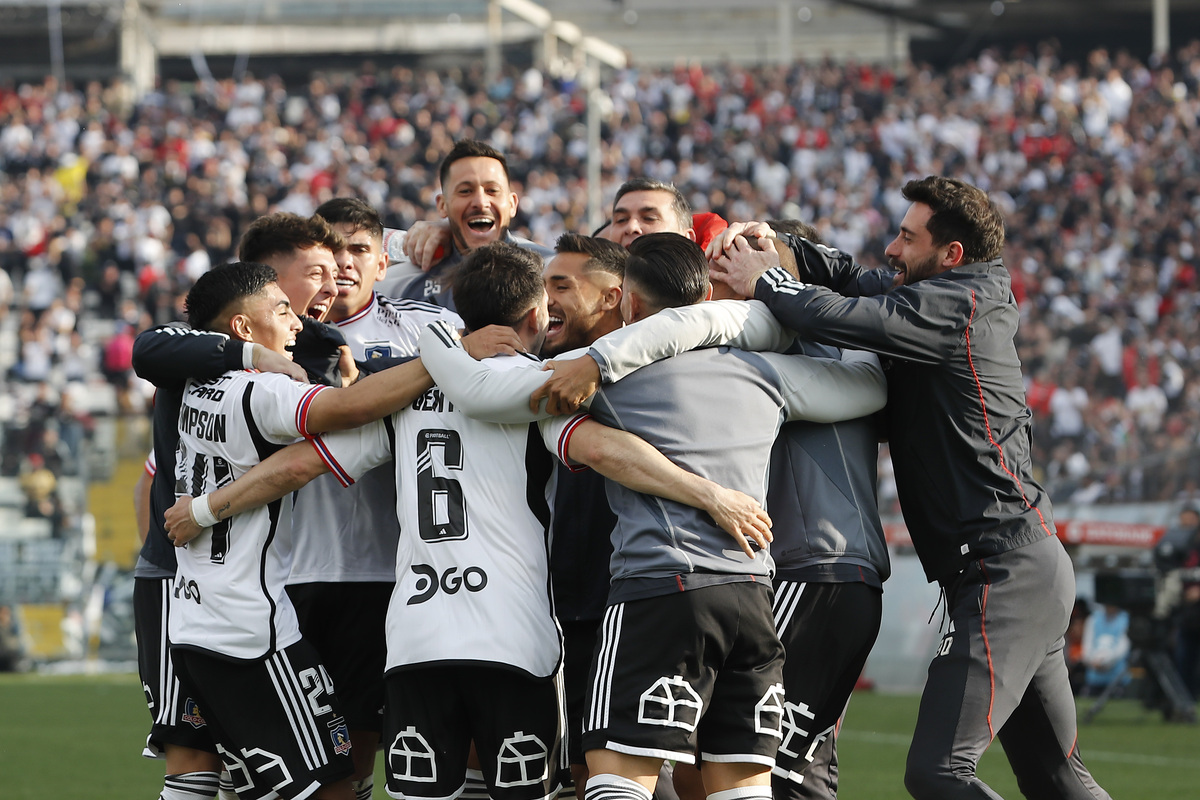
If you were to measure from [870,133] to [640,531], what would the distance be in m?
27.4

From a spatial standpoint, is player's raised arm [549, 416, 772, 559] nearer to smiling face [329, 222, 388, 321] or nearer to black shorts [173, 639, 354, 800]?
black shorts [173, 639, 354, 800]

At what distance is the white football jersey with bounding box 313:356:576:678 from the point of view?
13.8ft

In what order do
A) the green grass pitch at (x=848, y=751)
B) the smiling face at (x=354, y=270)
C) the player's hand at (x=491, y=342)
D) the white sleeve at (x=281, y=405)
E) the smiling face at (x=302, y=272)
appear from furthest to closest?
the green grass pitch at (x=848, y=751) → the smiling face at (x=354, y=270) → the smiling face at (x=302, y=272) → the white sleeve at (x=281, y=405) → the player's hand at (x=491, y=342)

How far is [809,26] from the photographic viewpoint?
133 ft

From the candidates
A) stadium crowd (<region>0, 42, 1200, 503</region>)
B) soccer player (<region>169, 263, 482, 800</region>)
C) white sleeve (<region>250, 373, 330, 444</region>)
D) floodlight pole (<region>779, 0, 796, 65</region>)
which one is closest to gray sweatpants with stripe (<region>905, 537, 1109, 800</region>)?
soccer player (<region>169, 263, 482, 800</region>)

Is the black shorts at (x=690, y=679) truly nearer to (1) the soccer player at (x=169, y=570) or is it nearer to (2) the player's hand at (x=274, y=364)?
(2) the player's hand at (x=274, y=364)

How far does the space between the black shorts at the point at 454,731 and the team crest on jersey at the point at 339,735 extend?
389 mm

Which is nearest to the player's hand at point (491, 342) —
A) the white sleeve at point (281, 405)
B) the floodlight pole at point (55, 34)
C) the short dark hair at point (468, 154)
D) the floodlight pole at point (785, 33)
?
the white sleeve at point (281, 405)

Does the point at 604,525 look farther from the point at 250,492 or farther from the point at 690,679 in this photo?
the point at 250,492

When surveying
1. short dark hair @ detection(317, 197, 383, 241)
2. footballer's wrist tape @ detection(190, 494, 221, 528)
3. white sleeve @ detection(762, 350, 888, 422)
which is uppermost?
short dark hair @ detection(317, 197, 383, 241)

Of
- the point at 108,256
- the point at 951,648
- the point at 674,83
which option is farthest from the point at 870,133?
the point at 951,648

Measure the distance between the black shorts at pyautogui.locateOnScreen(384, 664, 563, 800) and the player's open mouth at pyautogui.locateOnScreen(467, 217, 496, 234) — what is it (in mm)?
2865

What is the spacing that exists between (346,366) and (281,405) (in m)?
0.71

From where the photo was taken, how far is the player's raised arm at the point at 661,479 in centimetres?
416
